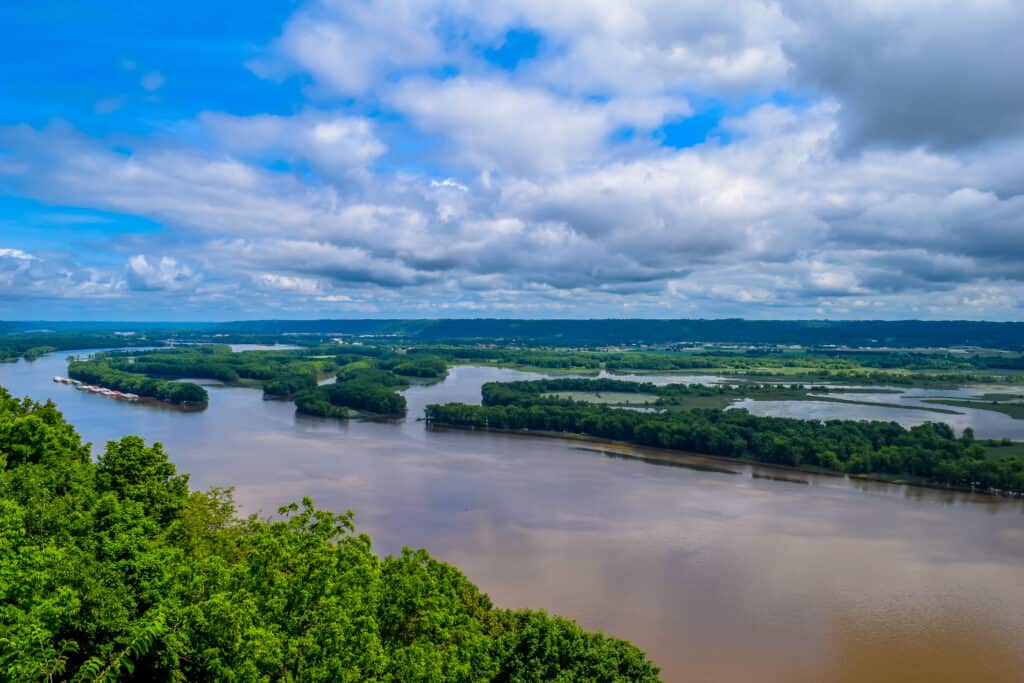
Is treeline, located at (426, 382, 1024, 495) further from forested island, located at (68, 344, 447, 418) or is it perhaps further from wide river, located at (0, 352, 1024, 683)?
forested island, located at (68, 344, 447, 418)

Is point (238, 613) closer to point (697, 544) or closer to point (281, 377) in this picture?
point (697, 544)

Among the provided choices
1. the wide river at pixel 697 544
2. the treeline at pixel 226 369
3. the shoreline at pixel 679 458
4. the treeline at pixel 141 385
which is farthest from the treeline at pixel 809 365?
the wide river at pixel 697 544

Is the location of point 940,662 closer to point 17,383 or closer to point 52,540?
point 52,540

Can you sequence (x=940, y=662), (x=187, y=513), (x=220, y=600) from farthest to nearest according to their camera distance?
(x=940, y=662) < (x=187, y=513) < (x=220, y=600)

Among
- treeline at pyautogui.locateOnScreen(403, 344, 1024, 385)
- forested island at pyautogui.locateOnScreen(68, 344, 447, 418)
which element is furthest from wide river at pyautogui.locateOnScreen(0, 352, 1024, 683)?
treeline at pyautogui.locateOnScreen(403, 344, 1024, 385)

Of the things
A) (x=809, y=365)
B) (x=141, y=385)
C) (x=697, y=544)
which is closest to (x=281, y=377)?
(x=141, y=385)

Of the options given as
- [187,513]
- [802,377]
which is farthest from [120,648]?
[802,377]
